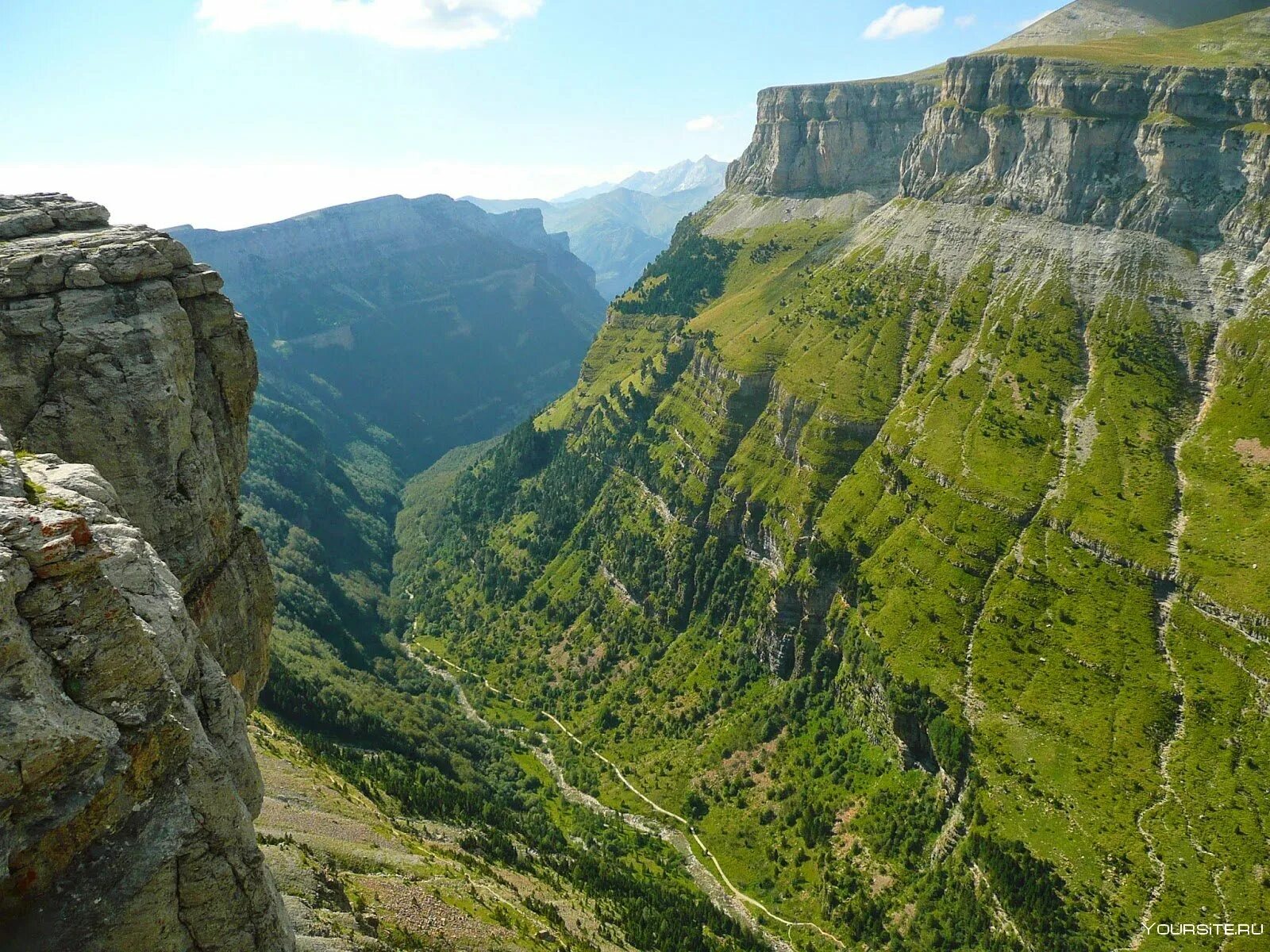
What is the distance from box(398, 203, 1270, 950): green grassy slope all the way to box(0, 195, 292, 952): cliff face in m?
105

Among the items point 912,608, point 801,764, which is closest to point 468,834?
point 801,764

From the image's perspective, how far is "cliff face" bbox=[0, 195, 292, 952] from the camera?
24312 mm

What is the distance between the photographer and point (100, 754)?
2488 cm

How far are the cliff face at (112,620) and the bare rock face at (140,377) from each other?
0.37 feet

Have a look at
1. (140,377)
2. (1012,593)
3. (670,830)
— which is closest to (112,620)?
(140,377)

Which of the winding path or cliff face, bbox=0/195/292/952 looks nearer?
cliff face, bbox=0/195/292/952

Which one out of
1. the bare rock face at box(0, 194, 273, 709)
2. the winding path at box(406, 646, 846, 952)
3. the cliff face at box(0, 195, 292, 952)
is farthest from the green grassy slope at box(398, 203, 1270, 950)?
the cliff face at box(0, 195, 292, 952)

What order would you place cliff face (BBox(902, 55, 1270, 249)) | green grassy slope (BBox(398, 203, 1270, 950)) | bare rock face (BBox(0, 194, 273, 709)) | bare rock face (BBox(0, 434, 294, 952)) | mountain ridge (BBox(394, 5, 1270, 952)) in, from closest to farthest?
bare rock face (BBox(0, 434, 294, 952)) → bare rock face (BBox(0, 194, 273, 709)) → green grassy slope (BBox(398, 203, 1270, 950)) → mountain ridge (BBox(394, 5, 1270, 952)) → cliff face (BBox(902, 55, 1270, 249))

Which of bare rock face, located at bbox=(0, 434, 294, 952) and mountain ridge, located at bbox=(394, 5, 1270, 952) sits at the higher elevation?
bare rock face, located at bbox=(0, 434, 294, 952)

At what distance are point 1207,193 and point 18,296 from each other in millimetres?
218495

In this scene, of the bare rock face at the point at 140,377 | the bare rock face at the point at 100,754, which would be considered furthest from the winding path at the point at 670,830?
the bare rock face at the point at 100,754

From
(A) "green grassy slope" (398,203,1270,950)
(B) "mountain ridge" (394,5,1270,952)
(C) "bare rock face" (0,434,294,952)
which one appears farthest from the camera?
(B) "mountain ridge" (394,5,1270,952)

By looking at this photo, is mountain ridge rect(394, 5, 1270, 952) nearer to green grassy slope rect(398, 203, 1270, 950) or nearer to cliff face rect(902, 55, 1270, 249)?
green grassy slope rect(398, 203, 1270, 950)

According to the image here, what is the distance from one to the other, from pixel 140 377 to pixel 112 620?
22.0m
